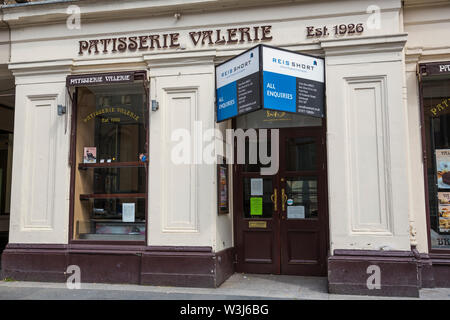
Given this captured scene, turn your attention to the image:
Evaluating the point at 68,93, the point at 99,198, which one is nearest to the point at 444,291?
the point at 99,198

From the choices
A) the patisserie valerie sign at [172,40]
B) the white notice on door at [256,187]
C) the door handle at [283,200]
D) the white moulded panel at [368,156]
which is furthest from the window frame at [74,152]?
the white moulded panel at [368,156]

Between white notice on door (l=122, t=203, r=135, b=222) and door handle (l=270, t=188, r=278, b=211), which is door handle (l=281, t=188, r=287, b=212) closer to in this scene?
door handle (l=270, t=188, r=278, b=211)

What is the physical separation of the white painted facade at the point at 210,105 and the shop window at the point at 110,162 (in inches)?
10.8

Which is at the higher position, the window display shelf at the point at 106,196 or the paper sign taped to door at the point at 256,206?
the window display shelf at the point at 106,196

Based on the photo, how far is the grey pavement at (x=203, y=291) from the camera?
5871 mm

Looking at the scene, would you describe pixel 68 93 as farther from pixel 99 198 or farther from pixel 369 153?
pixel 369 153

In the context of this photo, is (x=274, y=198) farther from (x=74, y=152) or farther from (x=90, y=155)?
(x=74, y=152)

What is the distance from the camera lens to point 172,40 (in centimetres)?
701

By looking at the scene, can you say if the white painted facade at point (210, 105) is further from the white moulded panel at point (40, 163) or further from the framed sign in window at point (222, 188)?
the framed sign in window at point (222, 188)

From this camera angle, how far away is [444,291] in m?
6.06

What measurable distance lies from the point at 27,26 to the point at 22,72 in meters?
0.89

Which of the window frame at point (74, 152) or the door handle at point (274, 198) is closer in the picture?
the window frame at point (74, 152)

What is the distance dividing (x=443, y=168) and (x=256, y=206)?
318cm

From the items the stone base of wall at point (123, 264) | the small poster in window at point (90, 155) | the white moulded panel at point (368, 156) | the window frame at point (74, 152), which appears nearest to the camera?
the white moulded panel at point (368, 156)
